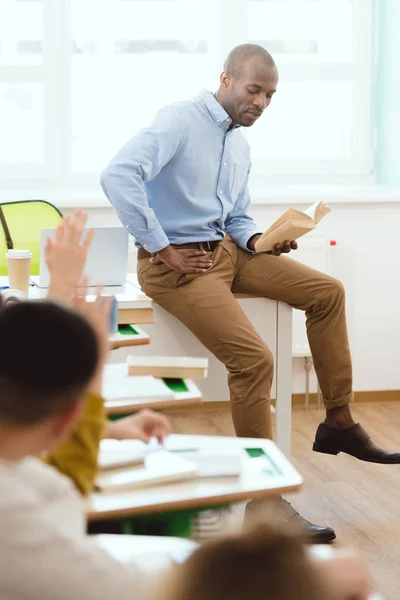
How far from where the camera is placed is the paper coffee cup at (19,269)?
301 cm

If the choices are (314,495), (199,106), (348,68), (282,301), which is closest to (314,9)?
(348,68)

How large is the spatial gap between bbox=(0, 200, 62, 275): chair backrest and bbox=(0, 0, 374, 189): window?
81cm

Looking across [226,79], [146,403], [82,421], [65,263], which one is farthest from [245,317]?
[82,421]

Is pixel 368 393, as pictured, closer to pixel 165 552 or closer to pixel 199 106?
pixel 199 106

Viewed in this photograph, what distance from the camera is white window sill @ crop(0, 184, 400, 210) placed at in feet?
14.8

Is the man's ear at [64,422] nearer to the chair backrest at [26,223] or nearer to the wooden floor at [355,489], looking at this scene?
the wooden floor at [355,489]

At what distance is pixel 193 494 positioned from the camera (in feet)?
5.29

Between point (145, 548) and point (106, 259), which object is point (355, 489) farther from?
point (145, 548)

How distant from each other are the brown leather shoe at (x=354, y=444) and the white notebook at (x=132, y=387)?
4.61 ft

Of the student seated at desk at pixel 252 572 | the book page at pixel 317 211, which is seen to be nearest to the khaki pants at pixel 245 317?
the book page at pixel 317 211

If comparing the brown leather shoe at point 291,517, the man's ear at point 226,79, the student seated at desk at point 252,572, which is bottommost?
the brown leather shoe at point 291,517

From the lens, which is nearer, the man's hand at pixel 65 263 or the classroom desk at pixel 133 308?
the man's hand at pixel 65 263

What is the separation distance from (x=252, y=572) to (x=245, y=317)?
8.45 ft

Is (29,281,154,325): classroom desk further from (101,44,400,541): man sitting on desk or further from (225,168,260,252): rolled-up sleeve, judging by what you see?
(225,168,260,252): rolled-up sleeve
